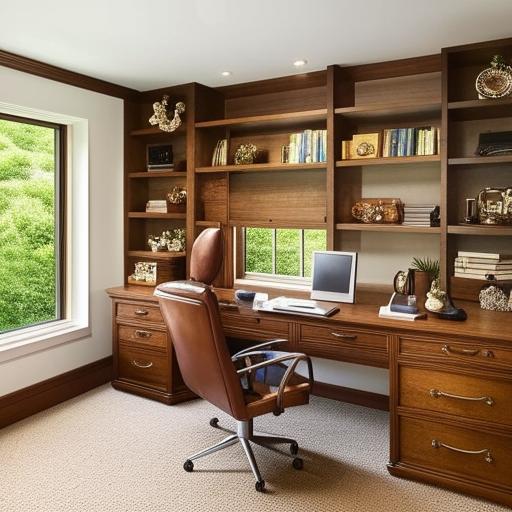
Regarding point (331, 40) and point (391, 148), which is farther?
point (391, 148)

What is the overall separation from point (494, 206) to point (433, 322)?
0.87 m

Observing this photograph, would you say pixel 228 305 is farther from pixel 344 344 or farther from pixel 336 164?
pixel 336 164

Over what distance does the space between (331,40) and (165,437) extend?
2532 millimetres

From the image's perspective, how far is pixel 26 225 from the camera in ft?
11.9

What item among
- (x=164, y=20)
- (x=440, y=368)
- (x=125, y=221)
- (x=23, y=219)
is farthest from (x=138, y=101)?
(x=440, y=368)

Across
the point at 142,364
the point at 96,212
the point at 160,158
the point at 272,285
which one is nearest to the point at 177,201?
the point at 160,158

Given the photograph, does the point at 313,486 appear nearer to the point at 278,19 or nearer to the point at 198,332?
the point at 198,332

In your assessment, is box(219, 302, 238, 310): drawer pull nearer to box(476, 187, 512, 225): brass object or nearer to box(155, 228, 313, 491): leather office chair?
box(155, 228, 313, 491): leather office chair

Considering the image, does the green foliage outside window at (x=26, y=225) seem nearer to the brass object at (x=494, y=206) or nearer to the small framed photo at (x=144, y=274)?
the small framed photo at (x=144, y=274)

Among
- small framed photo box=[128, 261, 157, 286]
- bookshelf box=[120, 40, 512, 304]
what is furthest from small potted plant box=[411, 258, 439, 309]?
small framed photo box=[128, 261, 157, 286]

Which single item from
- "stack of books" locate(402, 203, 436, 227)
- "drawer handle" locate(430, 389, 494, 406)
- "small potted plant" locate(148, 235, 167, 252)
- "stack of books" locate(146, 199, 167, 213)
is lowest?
"drawer handle" locate(430, 389, 494, 406)

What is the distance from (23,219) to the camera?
3.59 metres

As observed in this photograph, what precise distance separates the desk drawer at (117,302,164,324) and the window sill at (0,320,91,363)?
340 millimetres

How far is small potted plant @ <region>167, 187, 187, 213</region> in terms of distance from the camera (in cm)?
400
